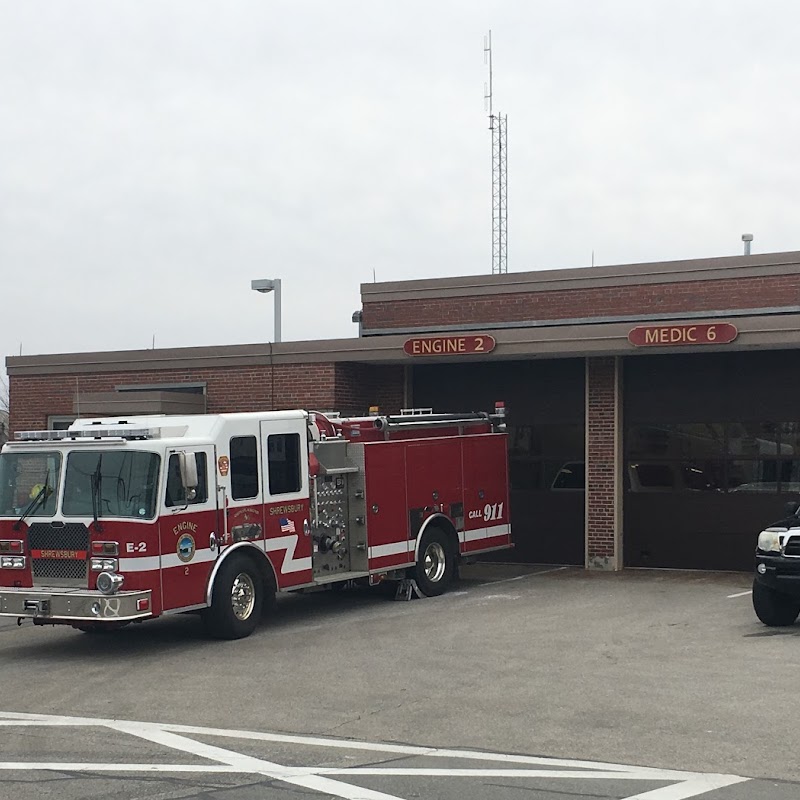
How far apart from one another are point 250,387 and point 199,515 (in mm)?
8521

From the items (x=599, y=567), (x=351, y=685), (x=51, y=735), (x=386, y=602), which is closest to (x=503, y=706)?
(x=351, y=685)

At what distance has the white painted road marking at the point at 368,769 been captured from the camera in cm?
790

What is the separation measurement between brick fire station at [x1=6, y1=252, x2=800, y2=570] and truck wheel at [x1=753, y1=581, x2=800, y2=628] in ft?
16.8

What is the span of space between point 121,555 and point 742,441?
36.1 feet

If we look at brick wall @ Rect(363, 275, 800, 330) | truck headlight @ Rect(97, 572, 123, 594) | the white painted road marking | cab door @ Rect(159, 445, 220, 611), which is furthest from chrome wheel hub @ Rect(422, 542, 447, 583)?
the white painted road marking

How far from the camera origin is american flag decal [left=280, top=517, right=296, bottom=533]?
15461 mm

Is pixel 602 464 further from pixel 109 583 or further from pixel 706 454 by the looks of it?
pixel 109 583

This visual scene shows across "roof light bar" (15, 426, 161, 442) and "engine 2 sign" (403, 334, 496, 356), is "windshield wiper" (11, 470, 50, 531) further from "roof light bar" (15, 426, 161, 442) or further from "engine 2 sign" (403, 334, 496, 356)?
"engine 2 sign" (403, 334, 496, 356)

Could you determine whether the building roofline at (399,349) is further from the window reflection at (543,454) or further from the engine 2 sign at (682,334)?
the window reflection at (543,454)

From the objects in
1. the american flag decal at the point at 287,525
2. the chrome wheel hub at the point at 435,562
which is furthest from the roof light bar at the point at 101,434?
the chrome wheel hub at the point at 435,562

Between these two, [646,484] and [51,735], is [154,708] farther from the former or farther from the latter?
[646,484]

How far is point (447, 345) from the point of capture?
21016 millimetres

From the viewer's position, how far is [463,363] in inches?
899

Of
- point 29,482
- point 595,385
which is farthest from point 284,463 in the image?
point 595,385
